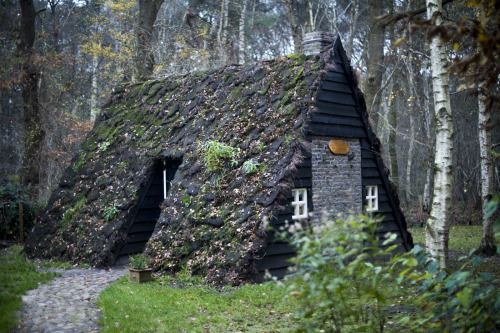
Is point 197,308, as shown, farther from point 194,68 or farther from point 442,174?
point 194,68

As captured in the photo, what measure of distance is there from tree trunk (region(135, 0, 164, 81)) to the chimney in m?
9.69

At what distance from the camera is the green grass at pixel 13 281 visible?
679cm

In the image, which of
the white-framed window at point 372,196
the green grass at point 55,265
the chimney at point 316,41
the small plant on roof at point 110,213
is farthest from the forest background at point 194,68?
the small plant on roof at point 110,213

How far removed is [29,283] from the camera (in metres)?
9.34

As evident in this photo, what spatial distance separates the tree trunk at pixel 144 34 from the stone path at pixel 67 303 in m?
11.1

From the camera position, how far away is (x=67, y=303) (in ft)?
26.7

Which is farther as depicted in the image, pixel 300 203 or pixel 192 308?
pixel 300 203

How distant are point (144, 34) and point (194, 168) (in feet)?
34.9

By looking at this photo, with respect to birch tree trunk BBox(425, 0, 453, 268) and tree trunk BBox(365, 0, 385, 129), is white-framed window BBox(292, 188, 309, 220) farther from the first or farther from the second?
tree trunk BBox(365, 0, 385, 129)

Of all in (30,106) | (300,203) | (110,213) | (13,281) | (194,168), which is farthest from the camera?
(30,106)

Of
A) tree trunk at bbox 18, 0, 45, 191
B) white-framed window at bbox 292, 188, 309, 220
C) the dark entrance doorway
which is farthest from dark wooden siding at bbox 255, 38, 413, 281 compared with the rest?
tree trunk at bbox 18, 0, 45, 191

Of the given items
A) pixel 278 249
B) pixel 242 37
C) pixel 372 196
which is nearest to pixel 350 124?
pixel 372 196

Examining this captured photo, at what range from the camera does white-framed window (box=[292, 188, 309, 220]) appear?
10.2 metres

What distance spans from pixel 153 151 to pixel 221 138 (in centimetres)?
210
